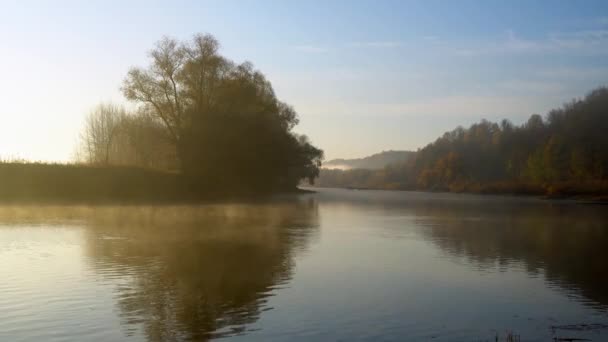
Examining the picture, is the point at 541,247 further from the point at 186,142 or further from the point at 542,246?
the point at 186,142

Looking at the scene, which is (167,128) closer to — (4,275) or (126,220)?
(126,220)

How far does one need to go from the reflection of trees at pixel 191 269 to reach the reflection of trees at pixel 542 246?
6.73 meters

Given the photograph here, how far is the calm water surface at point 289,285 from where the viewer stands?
1030 centimetres

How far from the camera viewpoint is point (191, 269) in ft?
52.1

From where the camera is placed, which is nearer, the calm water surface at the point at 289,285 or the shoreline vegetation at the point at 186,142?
the calm water surface at the point at 289,285

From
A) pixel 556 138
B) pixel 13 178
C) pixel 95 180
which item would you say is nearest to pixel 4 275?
pixel 13 178

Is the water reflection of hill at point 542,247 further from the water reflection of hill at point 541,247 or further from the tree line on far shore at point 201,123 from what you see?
the tree line on far shore at point 201,123

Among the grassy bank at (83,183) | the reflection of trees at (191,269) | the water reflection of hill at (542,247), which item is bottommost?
the water reflection of hill at (542,247)

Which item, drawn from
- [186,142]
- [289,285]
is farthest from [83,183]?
[289,285]

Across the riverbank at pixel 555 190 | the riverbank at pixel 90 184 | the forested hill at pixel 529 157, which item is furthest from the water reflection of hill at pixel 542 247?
the forested hill at pixel 529 157

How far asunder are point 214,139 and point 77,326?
51.5m

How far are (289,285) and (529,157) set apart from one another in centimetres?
11043

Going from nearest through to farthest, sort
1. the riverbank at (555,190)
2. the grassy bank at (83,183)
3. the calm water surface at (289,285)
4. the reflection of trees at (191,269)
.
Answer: the calm water surface at (289,285) < the reflection of trees at (191,269) < the grassy bank at (83,183) < the riverbank at (555,190)

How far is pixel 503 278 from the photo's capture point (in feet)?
52.6
